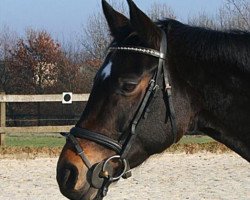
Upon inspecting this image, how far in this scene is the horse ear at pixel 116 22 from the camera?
279 cm

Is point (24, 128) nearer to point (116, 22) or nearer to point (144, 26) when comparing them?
point (116, 22)

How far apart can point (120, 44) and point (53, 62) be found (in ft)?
92.8

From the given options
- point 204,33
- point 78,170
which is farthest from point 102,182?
point 204,33

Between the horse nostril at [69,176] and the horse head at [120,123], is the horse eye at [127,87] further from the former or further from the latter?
the horse nostril at [69,176]

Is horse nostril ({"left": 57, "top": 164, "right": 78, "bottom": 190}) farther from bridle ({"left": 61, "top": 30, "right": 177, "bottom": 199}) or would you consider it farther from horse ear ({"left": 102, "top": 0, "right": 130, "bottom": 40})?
horse ear ({"left": 102, "top": 0, "right": 130, "bottom": 40})

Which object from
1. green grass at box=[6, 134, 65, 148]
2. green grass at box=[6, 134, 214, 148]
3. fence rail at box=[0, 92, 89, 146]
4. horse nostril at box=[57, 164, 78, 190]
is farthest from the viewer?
green grass at box=[6, 134, 214, 148]

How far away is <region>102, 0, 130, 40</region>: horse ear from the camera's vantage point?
2789 millimetres

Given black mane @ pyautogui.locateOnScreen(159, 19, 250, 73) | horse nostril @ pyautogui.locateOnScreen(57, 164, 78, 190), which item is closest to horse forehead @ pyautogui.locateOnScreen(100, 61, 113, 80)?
black mane @ pyautogui.locateOnScreen(159, 19, 250, 73)

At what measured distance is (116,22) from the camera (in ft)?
9.25

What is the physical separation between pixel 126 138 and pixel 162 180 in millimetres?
5916

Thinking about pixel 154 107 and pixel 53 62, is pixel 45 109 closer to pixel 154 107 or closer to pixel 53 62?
pixel 53 62

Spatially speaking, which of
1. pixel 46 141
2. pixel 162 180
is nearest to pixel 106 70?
pixel 162 180

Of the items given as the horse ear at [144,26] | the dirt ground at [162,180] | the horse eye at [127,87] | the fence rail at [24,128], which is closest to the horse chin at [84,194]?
the horse eye at [127,87]

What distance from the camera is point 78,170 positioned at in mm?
2566
